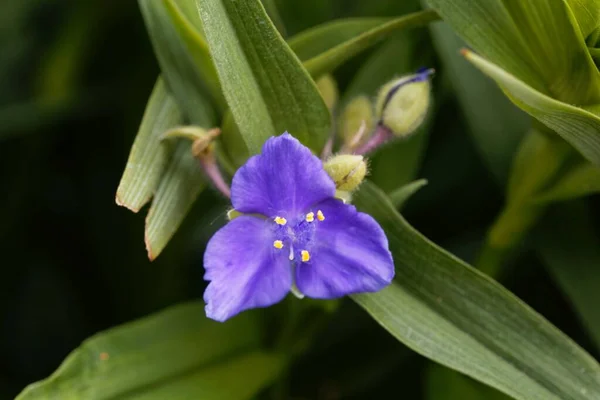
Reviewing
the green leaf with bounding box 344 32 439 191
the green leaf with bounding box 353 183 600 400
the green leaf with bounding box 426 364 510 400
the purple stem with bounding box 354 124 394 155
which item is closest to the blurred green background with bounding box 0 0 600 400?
the green leaf with bounding box 344 32 439 191

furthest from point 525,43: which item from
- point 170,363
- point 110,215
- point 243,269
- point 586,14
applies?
point 110,215

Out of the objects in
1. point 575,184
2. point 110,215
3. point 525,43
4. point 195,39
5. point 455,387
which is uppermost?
point 195,39

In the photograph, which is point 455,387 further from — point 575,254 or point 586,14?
point 586,14

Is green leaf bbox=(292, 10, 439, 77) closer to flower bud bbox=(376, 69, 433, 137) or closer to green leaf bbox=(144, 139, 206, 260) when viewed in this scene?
flower bud bbox=(376, 69, 433, 137)

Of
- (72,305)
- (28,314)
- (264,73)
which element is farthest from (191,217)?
(264,73)

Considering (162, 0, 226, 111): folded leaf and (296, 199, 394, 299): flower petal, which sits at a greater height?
(162, 0, 226, 111): folded leaf

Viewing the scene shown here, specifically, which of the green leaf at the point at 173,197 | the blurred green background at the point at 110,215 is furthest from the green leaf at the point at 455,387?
the green leaf at the point at 173,197

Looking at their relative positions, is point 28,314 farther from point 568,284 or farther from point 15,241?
point 568,284
